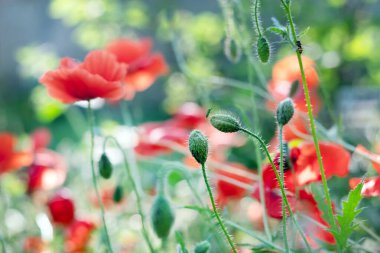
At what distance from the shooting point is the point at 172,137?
137 centimetres

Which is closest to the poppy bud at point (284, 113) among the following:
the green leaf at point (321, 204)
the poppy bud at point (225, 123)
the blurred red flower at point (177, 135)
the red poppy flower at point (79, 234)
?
the poppy bud at point (225, 123)

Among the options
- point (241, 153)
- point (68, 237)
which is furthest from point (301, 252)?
point (241, 153)

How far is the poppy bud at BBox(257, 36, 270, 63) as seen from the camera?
72 centimetres

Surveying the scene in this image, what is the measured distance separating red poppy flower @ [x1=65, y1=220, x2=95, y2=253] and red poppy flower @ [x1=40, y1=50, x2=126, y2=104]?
1.28ft

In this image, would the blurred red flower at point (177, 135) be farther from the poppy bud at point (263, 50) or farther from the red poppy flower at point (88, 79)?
the poppy bud at point (263, 50)

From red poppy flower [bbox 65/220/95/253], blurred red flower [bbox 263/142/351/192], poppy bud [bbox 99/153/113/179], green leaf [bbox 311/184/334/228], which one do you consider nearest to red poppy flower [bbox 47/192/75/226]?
red poppy flower [bbox 65/220/95/253]

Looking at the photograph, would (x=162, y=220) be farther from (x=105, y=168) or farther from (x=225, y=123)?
(x=225, y=123)

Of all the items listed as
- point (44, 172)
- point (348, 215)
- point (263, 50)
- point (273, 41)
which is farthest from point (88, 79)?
point (273, 41)

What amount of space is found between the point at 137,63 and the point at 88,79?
0.46 meters

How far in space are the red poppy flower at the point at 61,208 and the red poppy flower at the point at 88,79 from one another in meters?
0.38

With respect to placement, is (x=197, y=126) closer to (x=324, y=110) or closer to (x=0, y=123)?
(x=324, y=110)

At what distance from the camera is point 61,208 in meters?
1.27

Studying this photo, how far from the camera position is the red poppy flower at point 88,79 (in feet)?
2.93

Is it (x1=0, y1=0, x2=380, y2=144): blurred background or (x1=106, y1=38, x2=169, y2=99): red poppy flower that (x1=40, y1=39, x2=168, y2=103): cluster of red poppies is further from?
(x1=0, y1=0, x2=380, y2=144): blurred background
